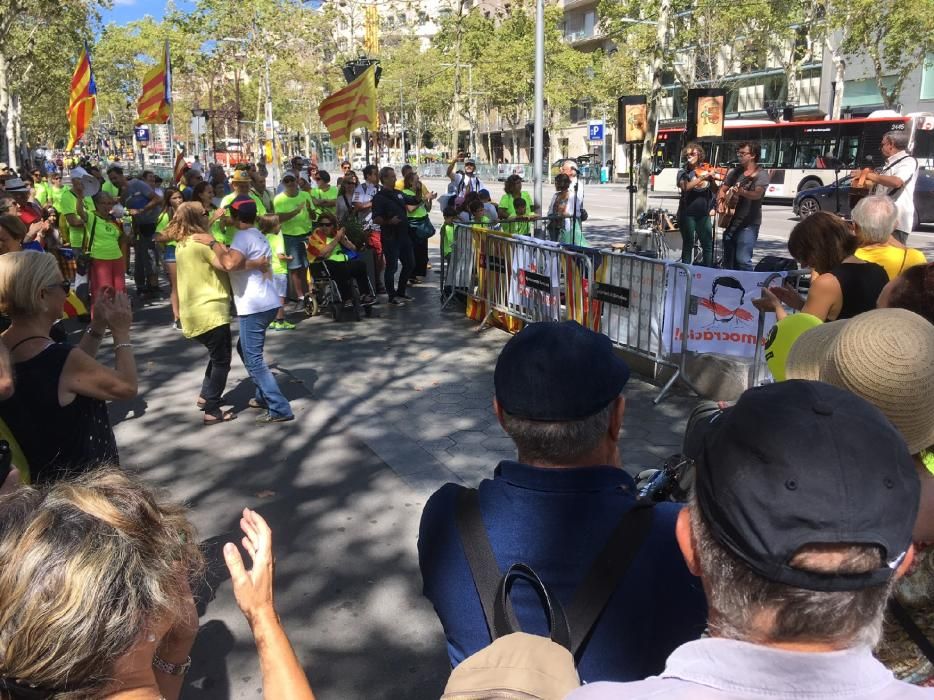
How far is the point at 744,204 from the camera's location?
10633 mm

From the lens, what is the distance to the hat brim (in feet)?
6.59

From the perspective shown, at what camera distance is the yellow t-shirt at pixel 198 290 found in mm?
5855

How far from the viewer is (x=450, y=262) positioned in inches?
408

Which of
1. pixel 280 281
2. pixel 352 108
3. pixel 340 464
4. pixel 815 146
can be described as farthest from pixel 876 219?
pixel 815 146

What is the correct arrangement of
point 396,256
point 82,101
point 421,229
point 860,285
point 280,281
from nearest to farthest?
point 860,285, point 280,281, point 396,256, point 421,229, point 82,101

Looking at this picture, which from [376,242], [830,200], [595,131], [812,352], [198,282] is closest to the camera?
[812,352]

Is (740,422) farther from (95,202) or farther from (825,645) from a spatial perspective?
(95,202)

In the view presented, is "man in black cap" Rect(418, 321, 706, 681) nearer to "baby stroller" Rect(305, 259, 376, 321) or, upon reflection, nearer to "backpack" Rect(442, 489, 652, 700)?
"backpack" Rect(442, 489, 652, 700)

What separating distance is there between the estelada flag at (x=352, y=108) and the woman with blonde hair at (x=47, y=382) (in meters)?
9.88

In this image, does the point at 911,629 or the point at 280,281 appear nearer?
the point at 911,629

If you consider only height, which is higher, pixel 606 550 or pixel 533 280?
pixel 606 550

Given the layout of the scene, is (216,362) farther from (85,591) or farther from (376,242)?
(376,242)

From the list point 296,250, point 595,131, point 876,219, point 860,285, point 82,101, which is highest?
point 82,101

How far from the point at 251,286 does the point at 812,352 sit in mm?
4693
